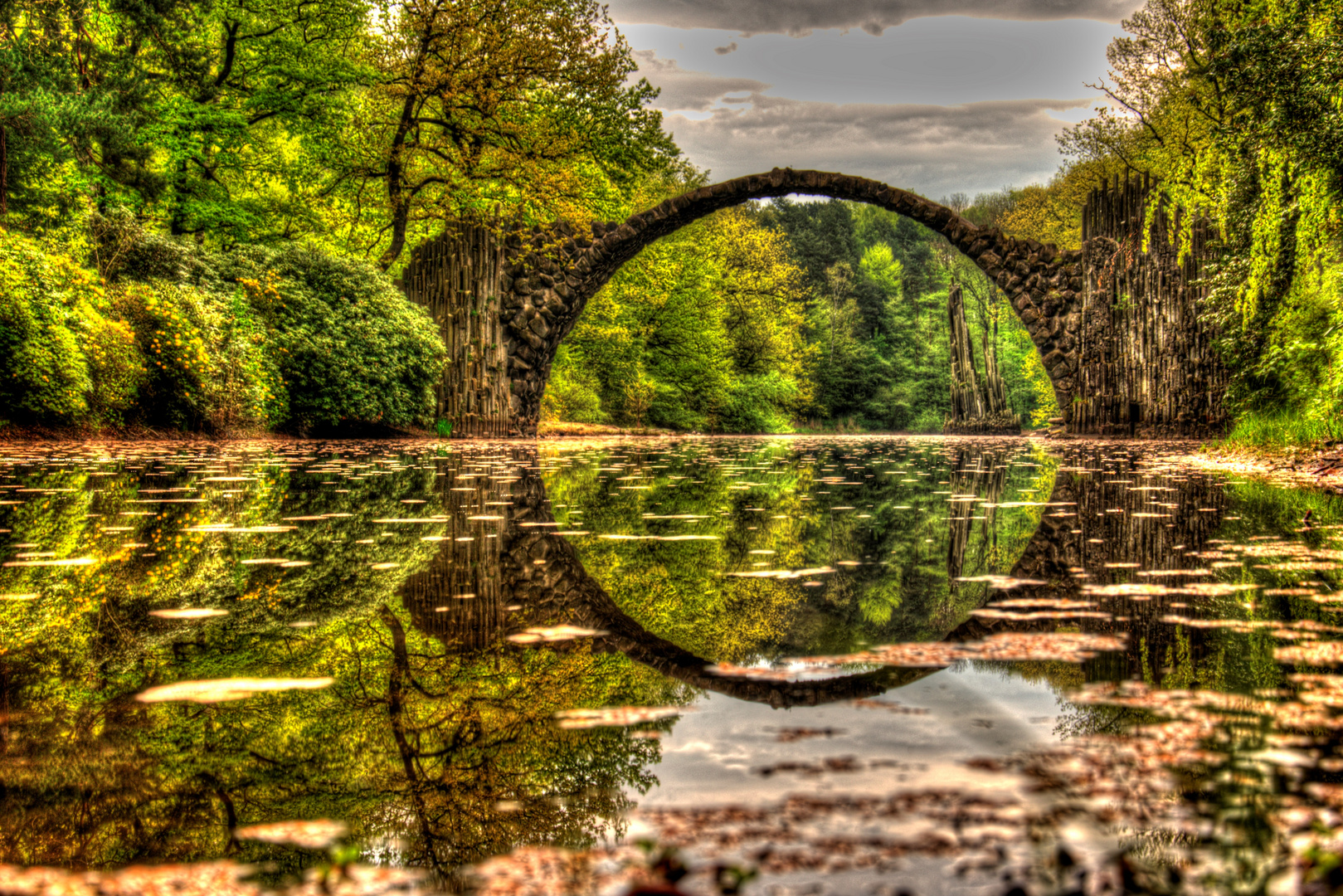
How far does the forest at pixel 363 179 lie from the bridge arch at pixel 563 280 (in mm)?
821

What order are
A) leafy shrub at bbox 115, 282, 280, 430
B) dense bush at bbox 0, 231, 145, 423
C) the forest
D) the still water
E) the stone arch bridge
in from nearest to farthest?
1. the still water
2. the forest
3. dense bush at bbox 0, 231, 145, 423
4. leafy shrub at bbox 115, 282, 280, 430
5. the stone arch bridge

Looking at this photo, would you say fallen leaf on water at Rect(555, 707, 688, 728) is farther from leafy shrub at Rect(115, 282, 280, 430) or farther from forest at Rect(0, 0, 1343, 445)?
leafy shrub at Rect(115, 282, 280, 430)

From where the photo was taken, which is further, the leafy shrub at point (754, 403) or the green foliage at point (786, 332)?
the leafy shrub at point (754, 403)

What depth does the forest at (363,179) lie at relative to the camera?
7.18 metres

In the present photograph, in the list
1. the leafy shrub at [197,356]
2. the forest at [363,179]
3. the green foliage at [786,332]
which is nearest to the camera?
the forest at [363,179]

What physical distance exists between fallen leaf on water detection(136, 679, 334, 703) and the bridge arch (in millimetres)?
13392

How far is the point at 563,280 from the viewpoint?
15156 millimetres

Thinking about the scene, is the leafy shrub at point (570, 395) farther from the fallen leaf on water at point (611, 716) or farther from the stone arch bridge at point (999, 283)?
the fallen leaf on water at point (611, 716)

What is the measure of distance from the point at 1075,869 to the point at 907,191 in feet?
54.3

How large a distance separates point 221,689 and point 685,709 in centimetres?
74

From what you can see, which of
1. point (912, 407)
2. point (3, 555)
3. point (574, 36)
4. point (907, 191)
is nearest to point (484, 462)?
point (3, 555)

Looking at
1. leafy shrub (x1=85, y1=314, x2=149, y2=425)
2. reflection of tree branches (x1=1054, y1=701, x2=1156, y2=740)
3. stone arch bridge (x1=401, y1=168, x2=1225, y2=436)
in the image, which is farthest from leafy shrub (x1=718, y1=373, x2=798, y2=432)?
reflection of tree branches (x1=1054, y1=701, x2=1156, y2=740)

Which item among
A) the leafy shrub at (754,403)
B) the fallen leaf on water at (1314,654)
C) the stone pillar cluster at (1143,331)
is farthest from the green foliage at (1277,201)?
the leafy shrub at (754,403)

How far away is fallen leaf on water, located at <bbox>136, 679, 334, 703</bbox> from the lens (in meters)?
1.25
